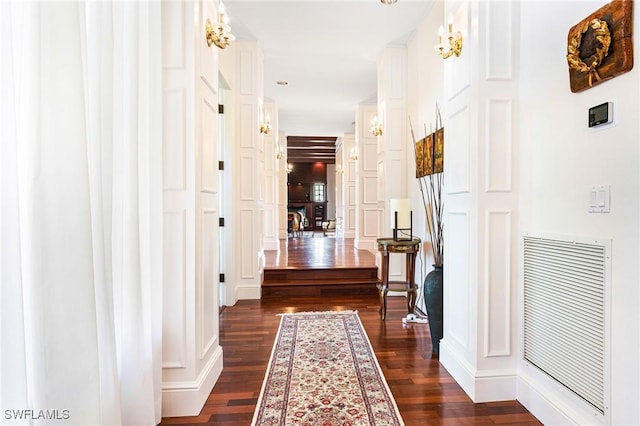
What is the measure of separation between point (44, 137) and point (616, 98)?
217 cm

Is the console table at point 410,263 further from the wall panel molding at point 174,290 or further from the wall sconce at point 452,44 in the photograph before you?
the wall panel molding at point 174,290

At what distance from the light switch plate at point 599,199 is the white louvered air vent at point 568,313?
0.15 metres

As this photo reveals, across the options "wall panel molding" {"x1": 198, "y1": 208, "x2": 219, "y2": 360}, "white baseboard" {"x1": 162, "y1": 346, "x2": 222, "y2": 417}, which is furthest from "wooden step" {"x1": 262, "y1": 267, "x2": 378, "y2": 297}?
"white baseboard" {"x1": 162, "y1": 346, "x2": 222, "y2": 417}

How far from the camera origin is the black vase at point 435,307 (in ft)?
8.70

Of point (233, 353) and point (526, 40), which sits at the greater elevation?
point (526, 40)

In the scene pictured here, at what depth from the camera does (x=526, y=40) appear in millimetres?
1956

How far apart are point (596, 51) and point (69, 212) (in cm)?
219

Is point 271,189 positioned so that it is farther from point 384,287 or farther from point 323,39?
point 384,287

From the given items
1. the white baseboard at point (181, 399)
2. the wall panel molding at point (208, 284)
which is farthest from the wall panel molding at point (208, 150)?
the white baseboard at point (181, 399)

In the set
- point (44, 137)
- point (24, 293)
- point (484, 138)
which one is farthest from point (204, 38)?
point (484, 138)

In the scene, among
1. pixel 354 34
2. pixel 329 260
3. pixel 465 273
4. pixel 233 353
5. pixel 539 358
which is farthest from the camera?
pixel 329 260

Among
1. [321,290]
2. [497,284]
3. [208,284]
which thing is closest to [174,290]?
[208,284]

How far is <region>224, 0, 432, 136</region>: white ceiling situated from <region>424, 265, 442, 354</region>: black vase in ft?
8.87

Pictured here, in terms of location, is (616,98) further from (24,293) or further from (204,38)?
(24,293)
